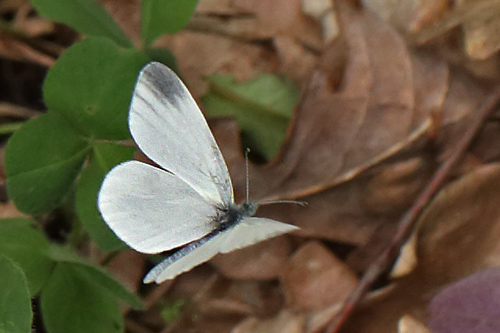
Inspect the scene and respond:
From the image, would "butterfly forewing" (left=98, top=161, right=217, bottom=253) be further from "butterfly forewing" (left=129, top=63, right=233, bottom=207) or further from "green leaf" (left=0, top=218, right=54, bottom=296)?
"green leaf" (left=0, top=218, right=54, bottom=296)

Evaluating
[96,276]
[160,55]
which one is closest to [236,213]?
[96,276]

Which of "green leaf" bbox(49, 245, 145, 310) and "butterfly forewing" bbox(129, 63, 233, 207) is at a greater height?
"butterfly forewing" bbox(129, 63, 233, 207)

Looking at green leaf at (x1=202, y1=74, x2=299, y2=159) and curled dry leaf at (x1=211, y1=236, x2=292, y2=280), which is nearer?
curled dry leaf at (x1=211, y1=236, x2=292, y2=280)

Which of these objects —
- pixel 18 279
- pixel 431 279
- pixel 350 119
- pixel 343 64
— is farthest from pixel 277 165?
pixel 18 279

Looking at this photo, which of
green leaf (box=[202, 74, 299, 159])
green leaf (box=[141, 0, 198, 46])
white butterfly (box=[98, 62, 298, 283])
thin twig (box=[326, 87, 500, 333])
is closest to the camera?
white butterfly (box=[98, 62, 298, 283])

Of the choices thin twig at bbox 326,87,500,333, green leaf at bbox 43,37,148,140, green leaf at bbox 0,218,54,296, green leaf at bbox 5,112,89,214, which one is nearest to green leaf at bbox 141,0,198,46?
green leaf at bbox 43,37,148,140

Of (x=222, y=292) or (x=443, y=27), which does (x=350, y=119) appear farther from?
(x=222, y=292)

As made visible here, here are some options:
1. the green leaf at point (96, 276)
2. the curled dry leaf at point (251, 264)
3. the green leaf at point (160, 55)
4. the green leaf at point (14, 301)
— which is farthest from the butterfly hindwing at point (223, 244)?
the green leaf at point (160, 55)
